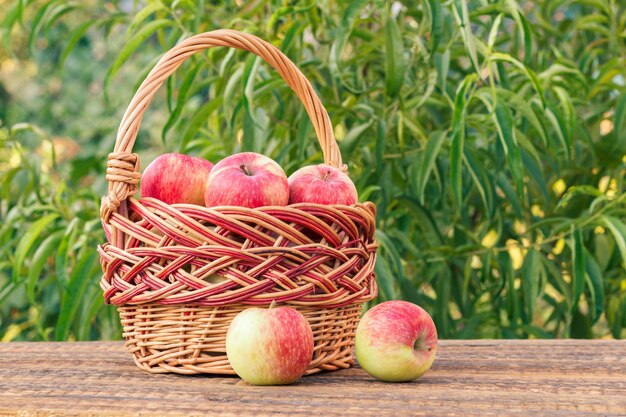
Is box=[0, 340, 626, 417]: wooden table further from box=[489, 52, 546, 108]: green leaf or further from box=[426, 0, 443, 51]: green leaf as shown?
box=[426, 0, 443, 51]: green leaf

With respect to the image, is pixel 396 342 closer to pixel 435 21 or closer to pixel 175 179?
pixel 175 179

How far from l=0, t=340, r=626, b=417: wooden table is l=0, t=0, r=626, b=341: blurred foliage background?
0.85ft

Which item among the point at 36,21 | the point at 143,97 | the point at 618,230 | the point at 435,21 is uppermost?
the point at 36,21

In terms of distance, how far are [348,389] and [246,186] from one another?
253 millimetres

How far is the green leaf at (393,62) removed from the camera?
1.32m

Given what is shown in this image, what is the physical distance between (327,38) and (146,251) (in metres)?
0.78

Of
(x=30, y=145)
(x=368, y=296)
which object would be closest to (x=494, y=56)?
(x=368, y=296)

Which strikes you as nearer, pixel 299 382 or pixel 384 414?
pixel 384 414

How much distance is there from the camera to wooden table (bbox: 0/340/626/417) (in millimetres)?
787

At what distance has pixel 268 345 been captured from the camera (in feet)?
2.90

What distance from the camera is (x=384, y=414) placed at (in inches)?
29.9

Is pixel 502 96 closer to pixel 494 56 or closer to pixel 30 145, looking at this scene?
pixel 494 56

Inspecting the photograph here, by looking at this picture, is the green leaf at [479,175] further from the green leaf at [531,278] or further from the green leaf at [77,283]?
the green leaf at [77,283]

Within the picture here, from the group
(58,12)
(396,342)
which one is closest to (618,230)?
(396,342)
